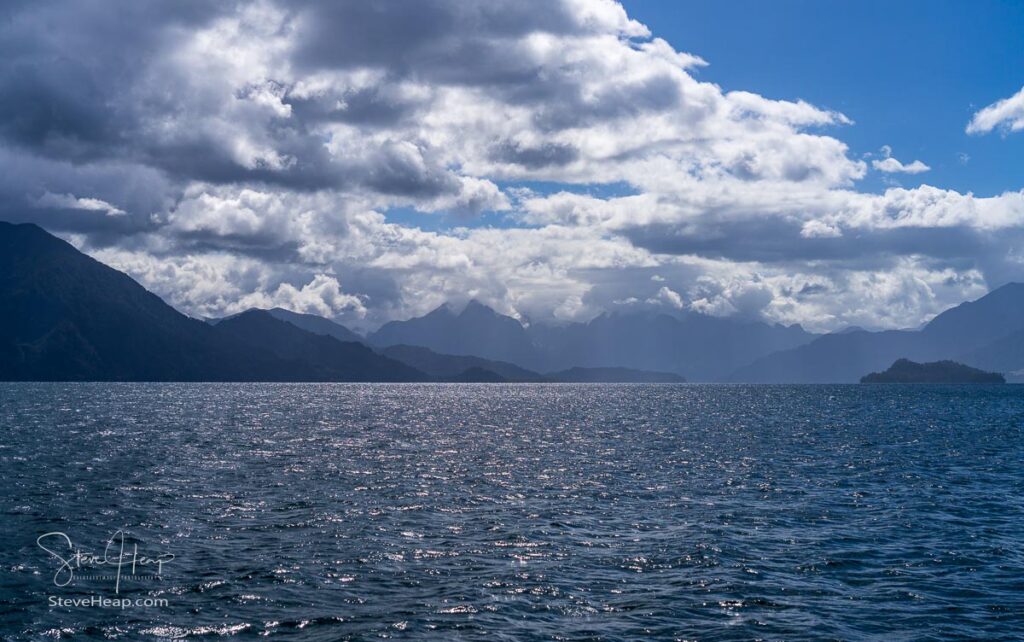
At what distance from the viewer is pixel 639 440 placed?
116 metres

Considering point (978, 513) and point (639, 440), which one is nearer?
point (978, 513)

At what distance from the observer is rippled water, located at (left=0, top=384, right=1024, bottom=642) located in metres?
31.7

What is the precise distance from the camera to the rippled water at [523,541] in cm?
3173

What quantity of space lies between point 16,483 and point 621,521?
173 ft

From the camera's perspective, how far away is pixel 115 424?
467 feet

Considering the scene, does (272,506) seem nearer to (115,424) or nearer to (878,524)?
(878,524)

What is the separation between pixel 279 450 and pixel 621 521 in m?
57.9

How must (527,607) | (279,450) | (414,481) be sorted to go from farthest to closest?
(279,450) → (414,481) → (527,607)

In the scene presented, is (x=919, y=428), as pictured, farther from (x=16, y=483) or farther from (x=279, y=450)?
(x=16, y=483)

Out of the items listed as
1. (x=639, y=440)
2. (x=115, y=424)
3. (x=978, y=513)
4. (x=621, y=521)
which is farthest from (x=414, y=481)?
(x=115, y=424)

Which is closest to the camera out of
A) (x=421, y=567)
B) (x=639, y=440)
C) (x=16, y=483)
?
(x=421, y=567)

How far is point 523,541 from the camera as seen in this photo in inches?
1791

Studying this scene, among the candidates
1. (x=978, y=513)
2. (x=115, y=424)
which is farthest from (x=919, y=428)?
(x=115, y=424)

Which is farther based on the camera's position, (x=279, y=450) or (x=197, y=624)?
(x=279, y=450)
